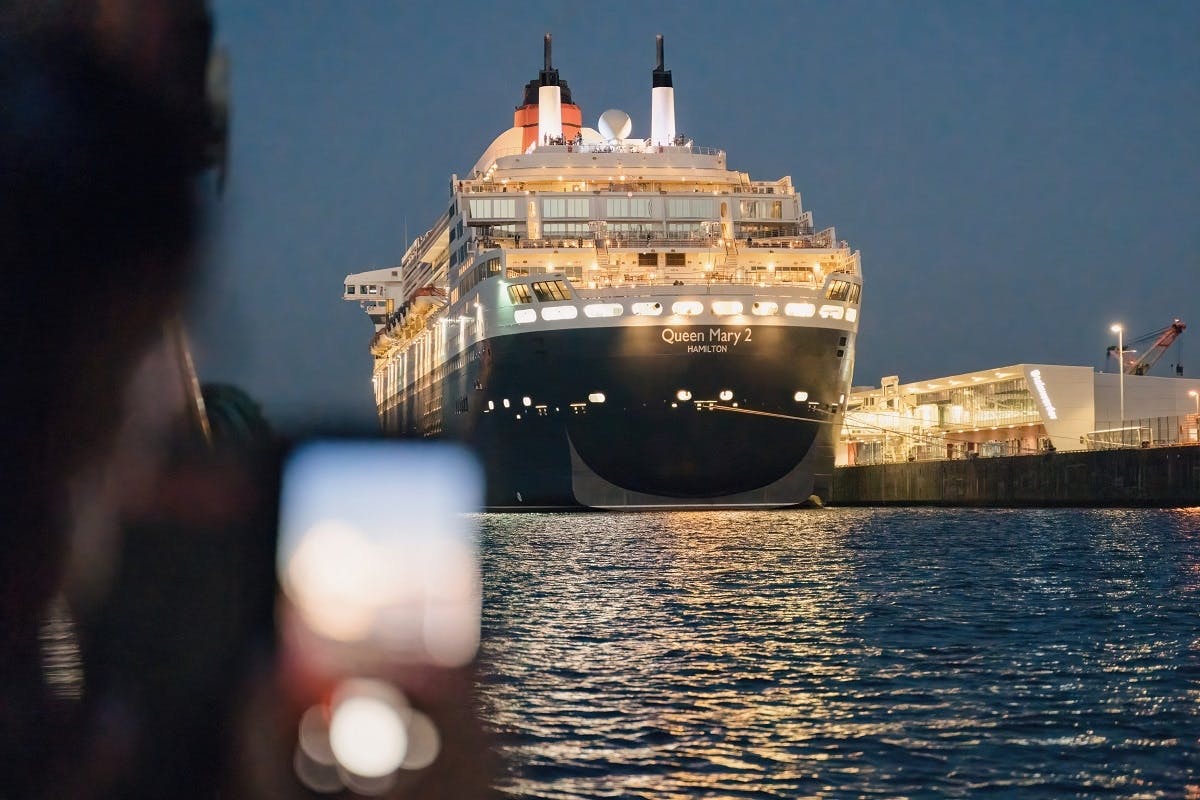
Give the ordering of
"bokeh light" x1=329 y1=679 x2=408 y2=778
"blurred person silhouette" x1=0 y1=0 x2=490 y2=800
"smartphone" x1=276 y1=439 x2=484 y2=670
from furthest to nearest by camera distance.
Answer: "smartphone" x1=276 y1=439 x2=484 y2=670
"bokeh light" x1=329 y1=679 x2=408 y2=778
"blurred person silhouette" x1=0 y1=0 x2=490 y2=800

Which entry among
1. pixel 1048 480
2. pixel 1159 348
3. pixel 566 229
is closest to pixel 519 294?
pixel 566 229

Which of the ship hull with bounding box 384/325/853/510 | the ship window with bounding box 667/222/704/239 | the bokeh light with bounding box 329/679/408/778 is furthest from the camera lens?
the ship window with bounding box 667/222/704/239

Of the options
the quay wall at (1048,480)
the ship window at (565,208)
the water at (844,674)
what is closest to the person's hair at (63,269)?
the water at (844,674)

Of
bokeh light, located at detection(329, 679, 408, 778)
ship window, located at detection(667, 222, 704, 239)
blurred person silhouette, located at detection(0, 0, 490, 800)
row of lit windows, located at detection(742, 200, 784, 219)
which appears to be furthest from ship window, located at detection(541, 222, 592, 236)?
blurred person silhouette, located at detection(0, 0, 490, 800)

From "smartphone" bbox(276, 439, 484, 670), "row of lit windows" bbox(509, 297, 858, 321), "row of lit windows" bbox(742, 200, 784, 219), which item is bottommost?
"smartphone" bbox(276, 439, 484, 670)

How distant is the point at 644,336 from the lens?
48.6 m

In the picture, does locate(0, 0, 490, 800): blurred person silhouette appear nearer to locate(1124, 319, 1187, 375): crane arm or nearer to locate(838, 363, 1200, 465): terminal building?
locate(838, 363, 1200, 465): terminal building

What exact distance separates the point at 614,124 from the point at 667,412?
24832mm

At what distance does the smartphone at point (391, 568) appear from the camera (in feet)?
61.4

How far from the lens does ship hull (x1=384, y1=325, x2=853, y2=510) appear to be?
4828 centimetres

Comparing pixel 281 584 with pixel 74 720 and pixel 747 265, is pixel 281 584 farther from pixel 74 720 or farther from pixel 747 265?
pixel 747 265

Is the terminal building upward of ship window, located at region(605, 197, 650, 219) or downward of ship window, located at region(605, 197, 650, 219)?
downward

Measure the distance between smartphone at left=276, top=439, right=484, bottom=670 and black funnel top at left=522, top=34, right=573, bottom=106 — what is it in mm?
20703

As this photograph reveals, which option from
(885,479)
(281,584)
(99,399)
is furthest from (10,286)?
(885,479)
